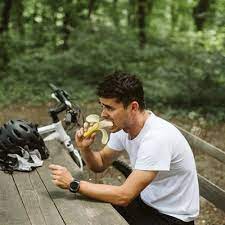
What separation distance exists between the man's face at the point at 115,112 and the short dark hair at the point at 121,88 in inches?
1.1

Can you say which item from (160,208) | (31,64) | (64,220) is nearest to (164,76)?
(31,64)

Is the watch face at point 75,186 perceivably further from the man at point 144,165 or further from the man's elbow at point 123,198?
the man's elbow at point 123,198

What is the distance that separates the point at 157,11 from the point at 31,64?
8.95 metres

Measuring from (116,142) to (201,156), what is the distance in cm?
386

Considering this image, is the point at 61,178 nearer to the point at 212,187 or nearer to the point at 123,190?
the point at 123,190

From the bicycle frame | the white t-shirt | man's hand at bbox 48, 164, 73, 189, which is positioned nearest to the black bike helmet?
man's hand at bbox 48, 164, 73, 189

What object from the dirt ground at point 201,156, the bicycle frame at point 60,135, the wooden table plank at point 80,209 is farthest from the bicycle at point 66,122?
the wooden table plank at point 80,209

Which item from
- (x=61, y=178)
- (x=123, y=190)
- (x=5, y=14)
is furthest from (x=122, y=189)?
(x=5, y=14)

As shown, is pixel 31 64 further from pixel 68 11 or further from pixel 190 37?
pixel 190 37

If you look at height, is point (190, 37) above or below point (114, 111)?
below

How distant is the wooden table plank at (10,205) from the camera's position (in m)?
2.62

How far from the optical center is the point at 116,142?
3543 mm

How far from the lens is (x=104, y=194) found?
288 cm

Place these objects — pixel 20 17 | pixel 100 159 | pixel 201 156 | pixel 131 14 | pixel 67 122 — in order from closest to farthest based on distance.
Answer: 1. pixel 100 159
2. pixel 67 122
3. pixel 201 156
4. pixel 20 17
5. pixel 131 14
